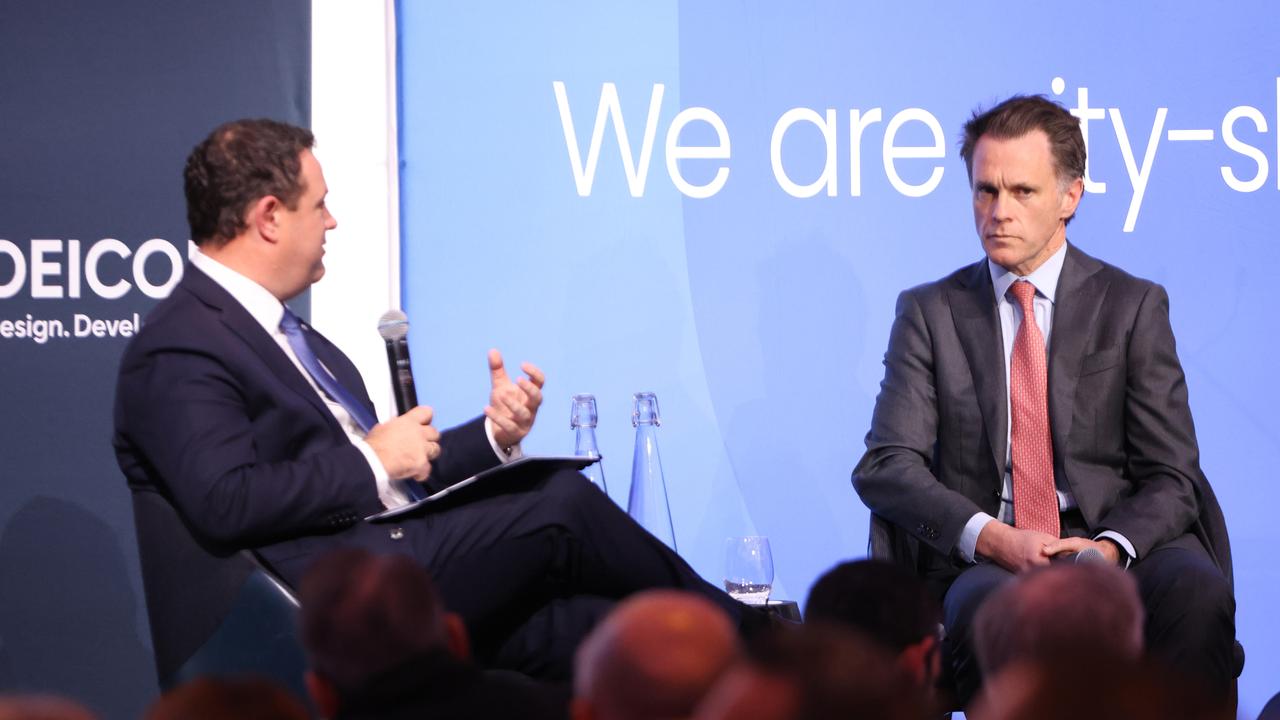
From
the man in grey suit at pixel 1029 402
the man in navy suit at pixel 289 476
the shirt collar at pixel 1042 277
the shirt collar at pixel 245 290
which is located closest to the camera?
the man in navy suit at pixel 289 476

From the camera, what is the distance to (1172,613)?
10.1ft

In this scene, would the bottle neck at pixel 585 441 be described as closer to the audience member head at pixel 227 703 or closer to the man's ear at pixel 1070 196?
the man's ear at pixel 1070 196

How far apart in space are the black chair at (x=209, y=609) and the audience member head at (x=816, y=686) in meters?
1.47

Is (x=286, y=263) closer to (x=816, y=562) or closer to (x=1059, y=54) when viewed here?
(x=816, y=562)

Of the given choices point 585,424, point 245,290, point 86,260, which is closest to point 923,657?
point 245,290

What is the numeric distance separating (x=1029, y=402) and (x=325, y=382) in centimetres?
166

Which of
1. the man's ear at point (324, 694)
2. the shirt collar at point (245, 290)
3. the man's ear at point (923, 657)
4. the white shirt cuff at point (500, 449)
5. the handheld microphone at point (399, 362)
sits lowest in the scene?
the man's ear at point (923, 657)

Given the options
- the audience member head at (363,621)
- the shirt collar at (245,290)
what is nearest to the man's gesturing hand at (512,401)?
the shirt collar at (245,290)

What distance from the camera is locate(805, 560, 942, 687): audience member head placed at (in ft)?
6.94

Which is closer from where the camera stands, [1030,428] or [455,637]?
[455,637]

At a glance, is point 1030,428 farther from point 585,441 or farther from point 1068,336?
point 585,441

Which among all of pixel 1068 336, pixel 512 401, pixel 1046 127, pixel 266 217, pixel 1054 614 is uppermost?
pixel 1046 127

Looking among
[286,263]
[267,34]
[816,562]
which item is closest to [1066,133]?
[816,562]

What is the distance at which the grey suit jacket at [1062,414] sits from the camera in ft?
11.1
